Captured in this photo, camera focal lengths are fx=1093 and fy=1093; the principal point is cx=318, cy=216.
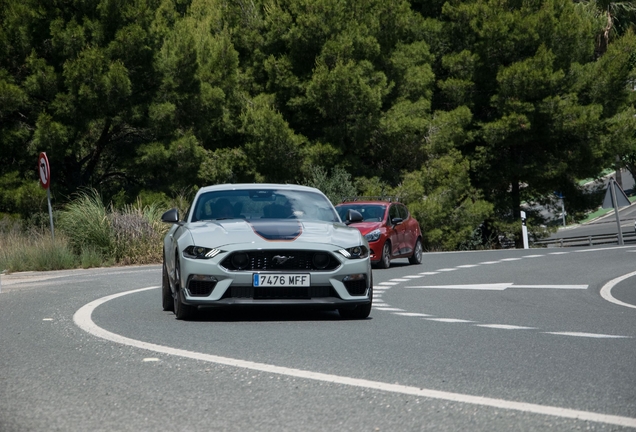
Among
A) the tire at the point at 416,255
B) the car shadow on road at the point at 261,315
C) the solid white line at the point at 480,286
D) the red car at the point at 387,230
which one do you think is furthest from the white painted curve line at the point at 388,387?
the tire at the point at 416,255

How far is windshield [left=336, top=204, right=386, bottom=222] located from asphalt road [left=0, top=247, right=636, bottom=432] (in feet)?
32.0

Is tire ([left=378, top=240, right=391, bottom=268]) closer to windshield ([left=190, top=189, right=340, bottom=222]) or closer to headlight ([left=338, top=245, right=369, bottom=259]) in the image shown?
windshield ([left=190, top=189, right=340, bottom=222])

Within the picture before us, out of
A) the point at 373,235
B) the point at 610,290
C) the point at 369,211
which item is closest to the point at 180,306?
the point at 610,290

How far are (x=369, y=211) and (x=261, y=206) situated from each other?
1293 centimetres

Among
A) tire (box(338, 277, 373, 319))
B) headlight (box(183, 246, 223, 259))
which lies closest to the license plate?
headlight (box(183, 246, 223, 259))

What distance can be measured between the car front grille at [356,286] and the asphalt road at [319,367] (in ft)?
1.23

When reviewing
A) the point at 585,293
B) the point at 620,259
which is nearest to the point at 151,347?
the point at 585,293

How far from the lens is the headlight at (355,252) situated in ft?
37.2

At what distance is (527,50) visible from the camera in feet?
154

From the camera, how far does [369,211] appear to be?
25109 mm

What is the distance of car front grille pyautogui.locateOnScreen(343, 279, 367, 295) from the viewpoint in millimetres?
11359

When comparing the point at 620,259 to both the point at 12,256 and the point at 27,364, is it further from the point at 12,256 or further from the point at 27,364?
the point at 27,364

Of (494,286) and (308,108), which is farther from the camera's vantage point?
(308,108)

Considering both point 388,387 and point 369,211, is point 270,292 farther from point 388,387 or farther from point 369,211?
point 369,211
